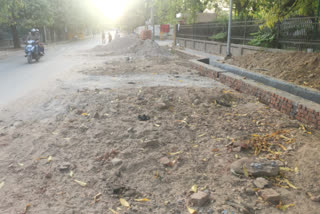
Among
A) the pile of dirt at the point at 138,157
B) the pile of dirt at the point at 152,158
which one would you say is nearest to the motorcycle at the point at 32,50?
the pile of dirt at the point at 152,158

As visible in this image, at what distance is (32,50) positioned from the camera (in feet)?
42.9

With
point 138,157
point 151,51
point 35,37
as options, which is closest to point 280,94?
point 138,157

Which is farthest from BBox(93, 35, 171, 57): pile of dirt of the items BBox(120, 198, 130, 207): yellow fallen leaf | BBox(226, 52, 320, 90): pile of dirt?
BBox(120, 198, 130, 207): yellow fallen leaf

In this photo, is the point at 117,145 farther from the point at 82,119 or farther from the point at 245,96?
the point at 245,96

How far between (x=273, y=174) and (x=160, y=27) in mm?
46052

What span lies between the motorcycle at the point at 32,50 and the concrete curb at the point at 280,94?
930 cm

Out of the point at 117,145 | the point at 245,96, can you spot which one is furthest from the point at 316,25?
the point at 117,145

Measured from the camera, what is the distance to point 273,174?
2896 mm

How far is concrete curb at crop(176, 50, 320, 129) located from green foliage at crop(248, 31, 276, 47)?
4059 millimetres

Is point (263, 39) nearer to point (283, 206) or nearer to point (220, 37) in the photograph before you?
point (220, 37)

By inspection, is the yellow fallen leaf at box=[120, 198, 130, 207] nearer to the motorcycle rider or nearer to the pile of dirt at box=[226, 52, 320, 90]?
the pile of dirt at box=[226, 52, 320, 90]

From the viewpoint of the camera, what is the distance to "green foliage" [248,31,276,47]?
11392 millimetres

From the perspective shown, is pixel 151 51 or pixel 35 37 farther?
pixel 151 51

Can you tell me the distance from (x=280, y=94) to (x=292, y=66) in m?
2.46
